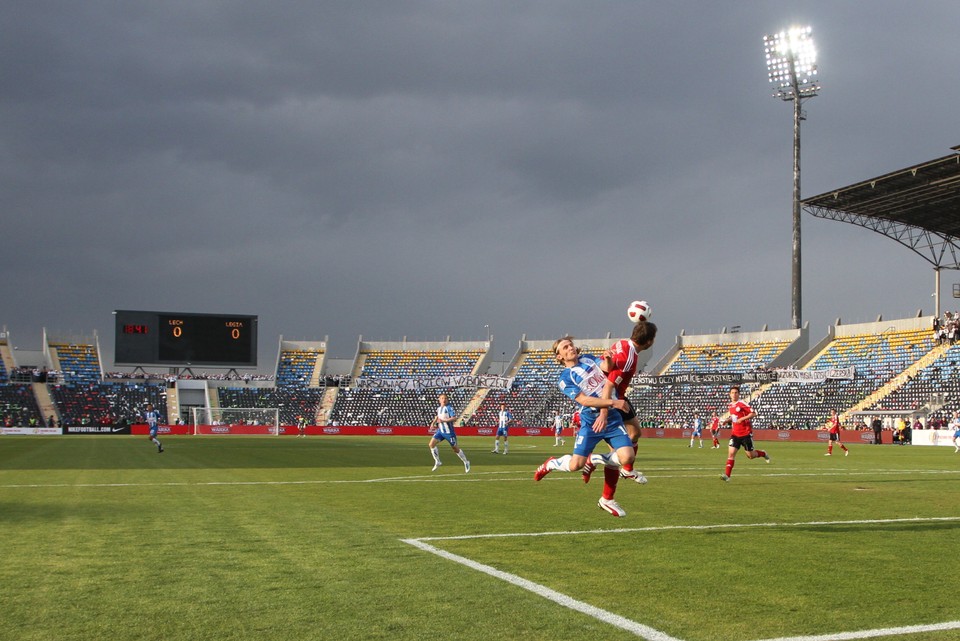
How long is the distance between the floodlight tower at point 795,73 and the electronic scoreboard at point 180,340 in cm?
5102

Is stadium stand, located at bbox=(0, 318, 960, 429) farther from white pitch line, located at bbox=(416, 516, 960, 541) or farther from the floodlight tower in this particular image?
white pitch line, located at bbox=(416, 516, 960, 541)

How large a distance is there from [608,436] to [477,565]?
320 cm

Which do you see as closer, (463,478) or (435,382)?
(463,478)

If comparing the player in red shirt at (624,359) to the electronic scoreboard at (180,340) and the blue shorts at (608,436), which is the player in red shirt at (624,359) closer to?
the blue shorts at (608,436)

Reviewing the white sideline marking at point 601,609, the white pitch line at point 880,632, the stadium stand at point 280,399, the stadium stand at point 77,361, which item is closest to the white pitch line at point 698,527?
the white sideline marking at point 601,609

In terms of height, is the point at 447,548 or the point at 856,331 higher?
the point at 856,331

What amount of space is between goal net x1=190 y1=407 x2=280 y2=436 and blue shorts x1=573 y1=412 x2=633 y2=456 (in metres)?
65.4

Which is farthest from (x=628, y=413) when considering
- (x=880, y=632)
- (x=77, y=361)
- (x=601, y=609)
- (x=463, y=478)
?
(x=77, y=361)

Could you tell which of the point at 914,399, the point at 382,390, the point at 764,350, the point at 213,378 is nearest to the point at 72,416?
the point at 213,378

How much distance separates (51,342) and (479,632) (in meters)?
102

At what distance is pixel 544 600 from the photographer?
20.9 ft

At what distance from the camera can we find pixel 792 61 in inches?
2783

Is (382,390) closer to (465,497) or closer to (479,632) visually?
(465,497)

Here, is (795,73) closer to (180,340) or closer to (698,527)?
(180,340)
